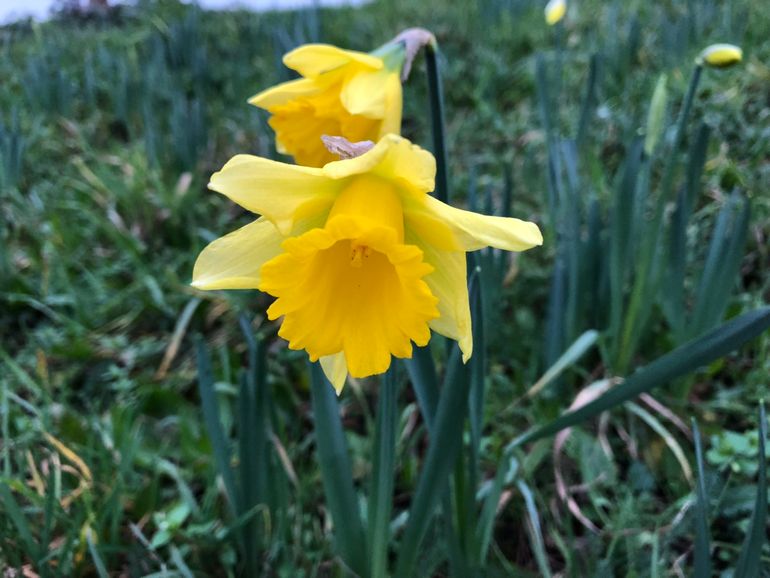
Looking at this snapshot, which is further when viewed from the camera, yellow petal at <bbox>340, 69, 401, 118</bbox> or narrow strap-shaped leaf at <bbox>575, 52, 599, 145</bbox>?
narrow strap-shaped leaf at <bbox>575, 52, 599, 145</bbox>

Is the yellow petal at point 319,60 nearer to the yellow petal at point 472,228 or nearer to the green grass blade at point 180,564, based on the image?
the yellow petal at point 472,228

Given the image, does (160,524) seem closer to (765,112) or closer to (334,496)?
(334,496)

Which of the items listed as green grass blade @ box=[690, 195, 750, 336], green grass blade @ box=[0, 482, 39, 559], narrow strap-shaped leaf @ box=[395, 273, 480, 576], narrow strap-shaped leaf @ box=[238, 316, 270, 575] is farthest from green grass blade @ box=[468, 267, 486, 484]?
green grass blade @ box=[0, 482, 39, 559]

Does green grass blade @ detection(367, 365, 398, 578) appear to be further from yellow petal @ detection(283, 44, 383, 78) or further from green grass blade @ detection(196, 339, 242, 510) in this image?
yellow petal @ detection(283, 44, 383, 78)

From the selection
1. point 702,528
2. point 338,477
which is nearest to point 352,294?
point 338,477

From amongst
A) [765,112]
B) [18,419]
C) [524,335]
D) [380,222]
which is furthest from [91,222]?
[765,112]

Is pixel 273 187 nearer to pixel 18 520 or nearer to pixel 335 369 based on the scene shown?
pixel 335 369
